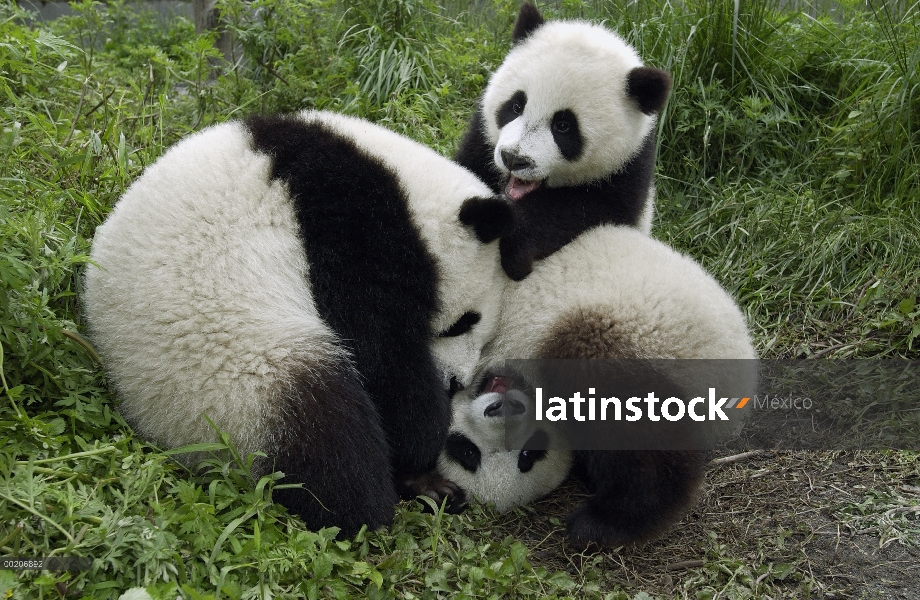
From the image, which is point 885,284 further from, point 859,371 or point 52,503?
point 52,503

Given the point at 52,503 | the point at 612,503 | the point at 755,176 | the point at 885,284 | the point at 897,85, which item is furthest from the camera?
the point at 755,176

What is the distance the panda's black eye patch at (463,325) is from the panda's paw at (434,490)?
753 mm

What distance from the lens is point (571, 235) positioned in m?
4.22

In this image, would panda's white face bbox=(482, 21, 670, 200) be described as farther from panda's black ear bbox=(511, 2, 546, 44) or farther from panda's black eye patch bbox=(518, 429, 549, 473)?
panda's black eye patch bbox=(518, 429, 549, 473)

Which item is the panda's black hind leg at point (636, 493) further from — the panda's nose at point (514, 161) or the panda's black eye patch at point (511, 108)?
the panda's black eye patch at point (511, 108)

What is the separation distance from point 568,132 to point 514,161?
0.37 meters

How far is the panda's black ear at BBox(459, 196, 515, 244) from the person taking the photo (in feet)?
11.8

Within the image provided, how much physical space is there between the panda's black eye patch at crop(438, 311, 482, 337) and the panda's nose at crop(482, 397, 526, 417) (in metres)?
0.43

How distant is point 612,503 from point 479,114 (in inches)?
93.6

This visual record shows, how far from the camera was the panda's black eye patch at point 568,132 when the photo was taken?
167 inches

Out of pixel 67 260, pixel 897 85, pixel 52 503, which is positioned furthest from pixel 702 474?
pixel 897 85

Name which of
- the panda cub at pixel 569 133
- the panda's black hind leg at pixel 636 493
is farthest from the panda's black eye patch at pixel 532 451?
the panda cub at pixel 569 133

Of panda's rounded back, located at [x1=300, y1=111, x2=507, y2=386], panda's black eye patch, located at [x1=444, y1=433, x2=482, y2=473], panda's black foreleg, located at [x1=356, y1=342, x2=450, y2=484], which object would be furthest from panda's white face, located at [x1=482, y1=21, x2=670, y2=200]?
panda's black eye patch, located at [x1=444, y1=433, x2=482, y2=473]

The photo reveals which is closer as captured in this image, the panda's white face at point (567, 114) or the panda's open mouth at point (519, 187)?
the panda's white face at point (567, 114)
